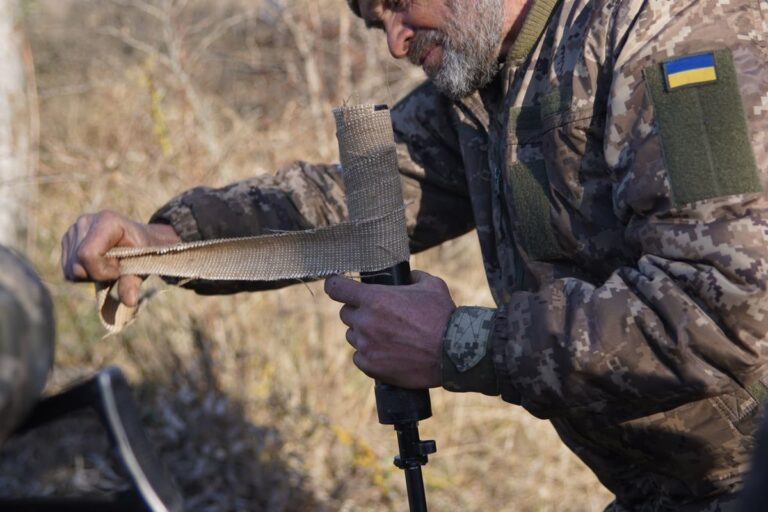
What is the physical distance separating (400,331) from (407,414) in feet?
0.81

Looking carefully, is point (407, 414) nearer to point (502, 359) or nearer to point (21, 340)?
point (502, 359)

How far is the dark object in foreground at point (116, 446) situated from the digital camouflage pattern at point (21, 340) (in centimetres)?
60

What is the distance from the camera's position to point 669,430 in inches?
96.7

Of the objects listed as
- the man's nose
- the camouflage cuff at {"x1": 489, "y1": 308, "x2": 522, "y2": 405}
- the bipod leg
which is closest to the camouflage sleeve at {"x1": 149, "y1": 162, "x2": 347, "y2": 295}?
the man's nose

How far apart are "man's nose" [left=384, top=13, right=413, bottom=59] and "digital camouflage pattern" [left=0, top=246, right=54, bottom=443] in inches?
65.4

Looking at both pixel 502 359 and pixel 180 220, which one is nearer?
pixel 502 359

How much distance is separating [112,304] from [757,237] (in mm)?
1788

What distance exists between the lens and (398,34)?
9.78ft

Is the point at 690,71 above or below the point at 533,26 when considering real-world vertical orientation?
below

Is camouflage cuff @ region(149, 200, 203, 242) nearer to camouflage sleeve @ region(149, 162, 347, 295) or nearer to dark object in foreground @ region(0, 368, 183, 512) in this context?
camouflage sleeve @ region(149, 162, 347, 295)

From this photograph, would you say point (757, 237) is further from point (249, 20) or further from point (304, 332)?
point (249, 20)

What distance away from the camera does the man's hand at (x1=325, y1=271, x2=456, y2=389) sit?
236cm

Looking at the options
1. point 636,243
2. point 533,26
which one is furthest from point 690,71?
point 533,26

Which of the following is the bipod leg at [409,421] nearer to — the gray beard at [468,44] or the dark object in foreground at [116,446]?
the dark object in foreground at [116,446]
